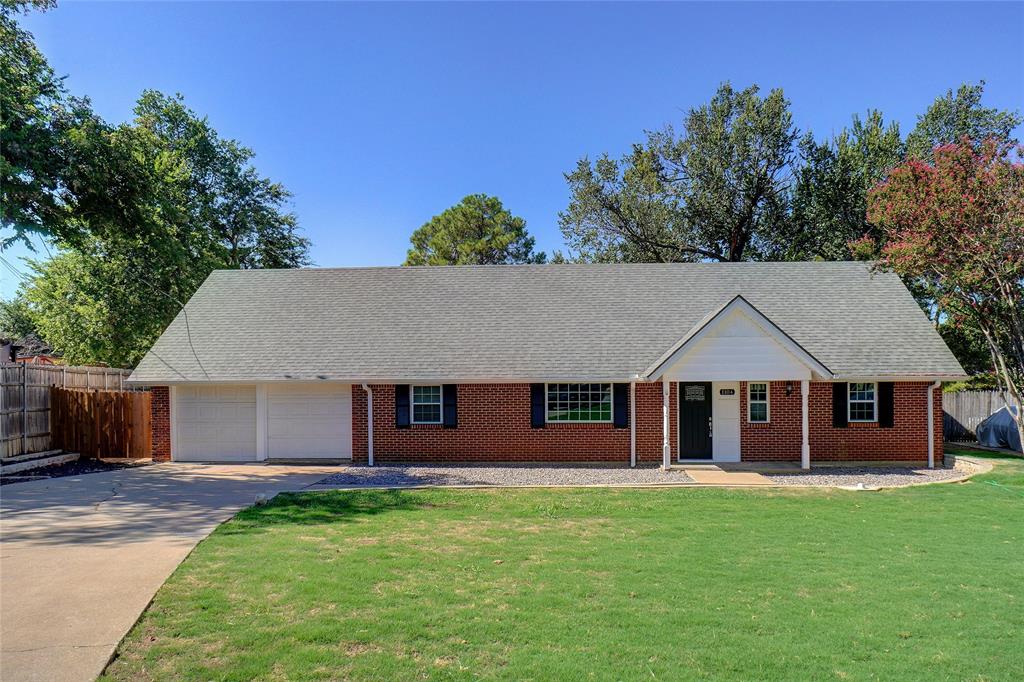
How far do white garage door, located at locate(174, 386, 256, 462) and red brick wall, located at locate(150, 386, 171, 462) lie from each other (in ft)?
0.73

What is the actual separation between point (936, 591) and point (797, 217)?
28.8m

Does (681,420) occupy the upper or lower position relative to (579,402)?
lower

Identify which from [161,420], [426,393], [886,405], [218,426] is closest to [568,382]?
[426,393]

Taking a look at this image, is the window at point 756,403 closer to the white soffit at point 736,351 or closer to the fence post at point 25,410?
the white soffit at point 736,351

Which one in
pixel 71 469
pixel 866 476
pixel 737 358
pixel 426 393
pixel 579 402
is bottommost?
pixel 866 476

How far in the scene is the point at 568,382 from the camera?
16906 mm

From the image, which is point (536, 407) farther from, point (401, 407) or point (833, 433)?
point (833, 433)

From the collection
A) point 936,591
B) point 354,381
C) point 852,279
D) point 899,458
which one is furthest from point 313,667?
point 852,279

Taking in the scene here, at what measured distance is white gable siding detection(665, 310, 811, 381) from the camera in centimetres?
1587

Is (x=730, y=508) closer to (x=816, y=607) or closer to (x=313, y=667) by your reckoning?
(x=816, y=607)

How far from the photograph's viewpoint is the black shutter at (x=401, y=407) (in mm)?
17625

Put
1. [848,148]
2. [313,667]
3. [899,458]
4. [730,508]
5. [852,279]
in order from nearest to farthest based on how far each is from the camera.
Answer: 1. [313,667]
2. [730,508]
3. [899,458]
4. [852,279]
5. [848,148]

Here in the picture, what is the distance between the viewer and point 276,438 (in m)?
18.1

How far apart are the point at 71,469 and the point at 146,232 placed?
20.7 feet
